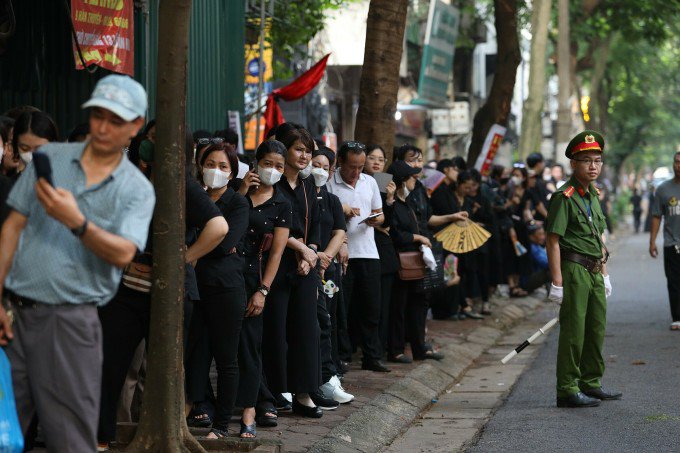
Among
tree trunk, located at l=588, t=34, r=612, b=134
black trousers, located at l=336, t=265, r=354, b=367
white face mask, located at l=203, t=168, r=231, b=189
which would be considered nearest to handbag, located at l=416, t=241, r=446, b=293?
black trousers, located at l=336, t=265, r=354, b=367

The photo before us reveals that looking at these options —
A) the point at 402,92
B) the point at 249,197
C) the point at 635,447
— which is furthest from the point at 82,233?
the point at 402,92

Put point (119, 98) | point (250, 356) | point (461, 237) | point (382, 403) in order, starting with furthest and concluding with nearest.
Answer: point (461, 237)
point (382, 403)
point (250, 356)
point (119, 98)

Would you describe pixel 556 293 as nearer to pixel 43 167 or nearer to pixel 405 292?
pixel 405 292

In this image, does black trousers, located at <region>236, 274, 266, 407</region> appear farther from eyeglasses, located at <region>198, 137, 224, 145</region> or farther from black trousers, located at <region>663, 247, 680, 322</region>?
black trousers, located at <region>663, 247, 680, 322</region>

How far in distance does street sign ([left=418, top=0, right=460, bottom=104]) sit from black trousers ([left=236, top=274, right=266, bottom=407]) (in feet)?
48.8

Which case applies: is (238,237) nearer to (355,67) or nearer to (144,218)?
(144,218)

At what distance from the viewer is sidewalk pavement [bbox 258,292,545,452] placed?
7.77 metres

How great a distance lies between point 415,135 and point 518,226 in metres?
15.2

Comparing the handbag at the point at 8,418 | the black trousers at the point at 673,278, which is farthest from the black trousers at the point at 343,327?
the handbag at the point at 8,418

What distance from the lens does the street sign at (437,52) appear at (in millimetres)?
22281

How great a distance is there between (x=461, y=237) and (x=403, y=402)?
13.7 ft

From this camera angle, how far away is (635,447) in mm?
7566

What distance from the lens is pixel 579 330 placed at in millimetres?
9312

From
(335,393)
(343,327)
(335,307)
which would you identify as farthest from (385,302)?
(335,393)
